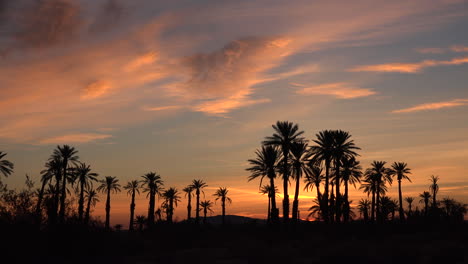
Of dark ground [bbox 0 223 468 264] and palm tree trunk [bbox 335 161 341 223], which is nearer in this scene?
dark ground [bbox 0 223 468 264]

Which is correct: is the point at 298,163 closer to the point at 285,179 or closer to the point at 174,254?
the point at 285,179

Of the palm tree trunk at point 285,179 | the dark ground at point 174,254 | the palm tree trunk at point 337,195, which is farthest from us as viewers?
the palm tree trunk at point 337,195

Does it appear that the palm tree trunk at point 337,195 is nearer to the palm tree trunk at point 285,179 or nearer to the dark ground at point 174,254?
the palm tree trunk at point 285,179

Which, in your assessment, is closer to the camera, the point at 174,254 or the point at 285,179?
the point at 174,254

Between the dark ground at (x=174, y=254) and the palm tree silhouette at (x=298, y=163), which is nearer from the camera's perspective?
the dark ground at (x=174, y=254)

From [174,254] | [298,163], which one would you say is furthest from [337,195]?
[174,254]

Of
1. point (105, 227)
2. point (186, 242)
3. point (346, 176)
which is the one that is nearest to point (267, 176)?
point (346, 176)

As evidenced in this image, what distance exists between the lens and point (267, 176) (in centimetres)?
6000

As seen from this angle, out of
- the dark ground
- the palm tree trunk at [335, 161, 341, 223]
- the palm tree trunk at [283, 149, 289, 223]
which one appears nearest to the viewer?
the dark ground

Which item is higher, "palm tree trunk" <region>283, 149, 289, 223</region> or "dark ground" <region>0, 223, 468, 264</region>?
"palm tree trunk" <region>283, 149, 289, 223</region>

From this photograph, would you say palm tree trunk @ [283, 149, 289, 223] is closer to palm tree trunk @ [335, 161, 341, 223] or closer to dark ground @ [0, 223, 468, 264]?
palm tree trunk @ [335, 161, 341, 223]

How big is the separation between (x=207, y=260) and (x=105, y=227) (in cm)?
797

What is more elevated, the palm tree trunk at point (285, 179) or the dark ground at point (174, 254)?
the palm tree trunk at point (285, 179)

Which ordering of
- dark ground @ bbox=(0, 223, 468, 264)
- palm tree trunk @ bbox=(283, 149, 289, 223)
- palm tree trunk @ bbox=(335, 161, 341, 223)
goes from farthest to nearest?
palm tree trunk @ bbox=(335, 161, 341, 223) < palm tree trunk @ bbox=(283, 149, 289, 223) < dark ground @ bbox=(0, 223, 468, 264)
